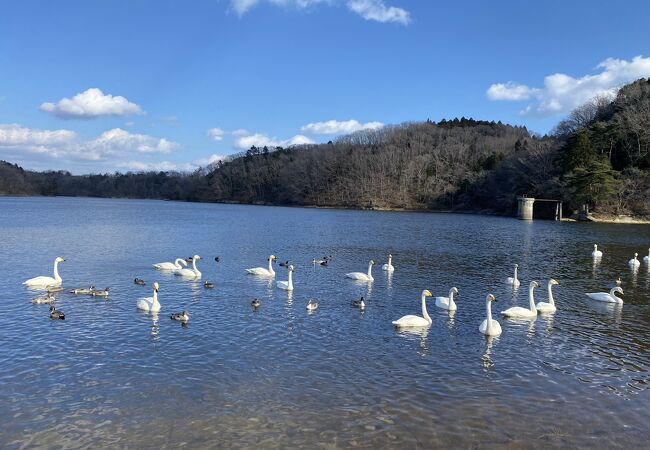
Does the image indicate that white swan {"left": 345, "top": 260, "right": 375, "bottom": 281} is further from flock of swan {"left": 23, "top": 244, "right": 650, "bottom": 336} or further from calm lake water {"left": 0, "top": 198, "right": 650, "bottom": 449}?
calm lake water {"left": 0, "top": 198, "right": 650, "bottom": 449}

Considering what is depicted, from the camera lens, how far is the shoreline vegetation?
84.4 m

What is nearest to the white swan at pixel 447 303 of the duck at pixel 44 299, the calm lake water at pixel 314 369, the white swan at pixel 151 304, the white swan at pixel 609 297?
the calm lake water at pixel 314 369

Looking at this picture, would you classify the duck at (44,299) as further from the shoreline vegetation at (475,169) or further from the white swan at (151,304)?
the shoreline vegetation at (475,169)

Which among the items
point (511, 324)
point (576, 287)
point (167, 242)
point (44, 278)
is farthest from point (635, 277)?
point (167, 242)

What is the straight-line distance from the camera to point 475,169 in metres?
133

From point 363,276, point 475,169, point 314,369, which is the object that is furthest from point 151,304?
point 475,169

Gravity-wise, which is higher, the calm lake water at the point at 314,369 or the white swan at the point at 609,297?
the white swan at the point at 609,297

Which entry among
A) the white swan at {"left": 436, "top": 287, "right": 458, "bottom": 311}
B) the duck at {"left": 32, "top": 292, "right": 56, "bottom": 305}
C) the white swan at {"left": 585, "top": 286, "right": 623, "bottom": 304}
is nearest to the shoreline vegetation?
the white swan at {"left": 585, "top": 286, "right": 623, "bottom": 304}

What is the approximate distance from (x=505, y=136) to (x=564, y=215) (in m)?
76.2

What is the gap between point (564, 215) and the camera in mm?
95125

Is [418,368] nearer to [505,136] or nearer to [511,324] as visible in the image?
[511,324]

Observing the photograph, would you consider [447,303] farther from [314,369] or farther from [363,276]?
[314,369]

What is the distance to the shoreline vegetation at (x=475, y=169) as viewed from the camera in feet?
277

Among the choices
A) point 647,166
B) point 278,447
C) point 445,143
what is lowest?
point 278,447
